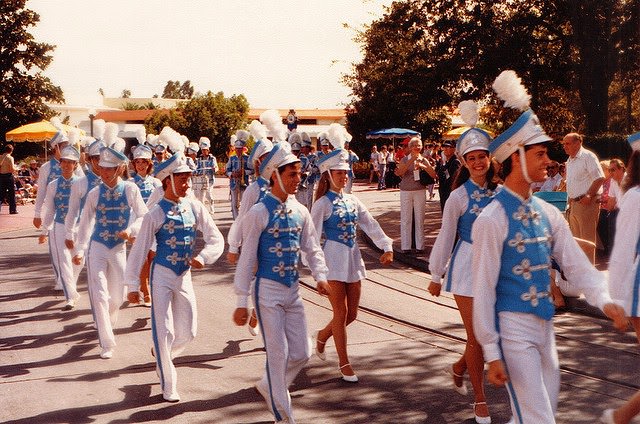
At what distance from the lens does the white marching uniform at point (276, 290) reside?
6.45 m

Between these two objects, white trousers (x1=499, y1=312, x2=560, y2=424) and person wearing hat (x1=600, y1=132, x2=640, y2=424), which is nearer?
white trousers (x1=499, y1=312, x2=560, y2=424)

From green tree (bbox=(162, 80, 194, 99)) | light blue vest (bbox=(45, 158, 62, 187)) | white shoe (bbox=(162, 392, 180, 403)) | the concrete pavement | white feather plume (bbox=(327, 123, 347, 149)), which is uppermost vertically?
green tree (bbox=(162, 80, 194, 99))

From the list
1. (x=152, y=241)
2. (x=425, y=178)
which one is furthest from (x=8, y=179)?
(x=152, y=241)

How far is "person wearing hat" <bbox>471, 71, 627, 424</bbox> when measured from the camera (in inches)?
181

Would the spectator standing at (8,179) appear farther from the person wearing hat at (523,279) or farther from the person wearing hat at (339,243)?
the person wearing hat at (523,279)

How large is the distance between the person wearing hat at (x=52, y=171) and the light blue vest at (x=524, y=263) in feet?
29.2

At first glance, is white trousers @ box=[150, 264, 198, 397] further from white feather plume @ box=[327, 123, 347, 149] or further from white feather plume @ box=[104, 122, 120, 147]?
white feather plume @ box=[104, 122, 120, 147]

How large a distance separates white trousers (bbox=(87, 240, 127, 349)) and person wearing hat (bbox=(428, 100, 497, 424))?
3653 millimetres

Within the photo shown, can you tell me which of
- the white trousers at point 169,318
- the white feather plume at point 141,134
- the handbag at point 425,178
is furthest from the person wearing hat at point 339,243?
the handbag at point 425,178

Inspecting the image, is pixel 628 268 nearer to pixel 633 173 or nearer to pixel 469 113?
pixel 633 173

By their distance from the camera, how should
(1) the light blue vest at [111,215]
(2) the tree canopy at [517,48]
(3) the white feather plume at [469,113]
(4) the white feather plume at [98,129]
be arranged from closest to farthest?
(3) the white feather plume at [469,113], (1) the light blue vest at [111,215], (4) the white feather plume at [98,129], (2) the tree canopy at [517,48]

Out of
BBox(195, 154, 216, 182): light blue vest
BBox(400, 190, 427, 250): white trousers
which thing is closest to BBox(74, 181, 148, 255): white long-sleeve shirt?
BBox(400, 190, 427, 250): white trousers

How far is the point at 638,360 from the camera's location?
8438mm

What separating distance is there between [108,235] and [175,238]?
6.23ft
